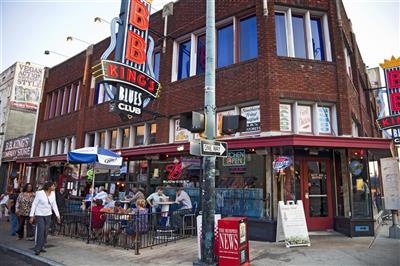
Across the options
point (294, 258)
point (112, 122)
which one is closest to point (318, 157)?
→ point (294, 258)

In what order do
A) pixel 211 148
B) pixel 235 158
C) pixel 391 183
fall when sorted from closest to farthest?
pixel 211 148 → pixel 391 183 → pixel 235 158

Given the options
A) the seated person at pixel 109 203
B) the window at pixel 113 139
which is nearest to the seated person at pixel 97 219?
the seated person at pixel 109 203

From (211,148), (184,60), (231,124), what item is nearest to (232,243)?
(211,148)

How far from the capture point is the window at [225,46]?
40.0ft

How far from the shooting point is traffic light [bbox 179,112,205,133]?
6309 mm

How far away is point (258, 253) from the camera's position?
7.48 metres

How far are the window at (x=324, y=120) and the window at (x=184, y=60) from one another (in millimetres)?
6038

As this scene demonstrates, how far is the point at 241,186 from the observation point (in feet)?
33.9

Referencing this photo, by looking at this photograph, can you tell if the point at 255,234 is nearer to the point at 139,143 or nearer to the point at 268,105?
the point at 268,105

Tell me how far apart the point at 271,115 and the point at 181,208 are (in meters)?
4.67

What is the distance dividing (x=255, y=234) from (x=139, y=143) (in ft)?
26.6

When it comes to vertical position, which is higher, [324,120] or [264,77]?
[264,77]

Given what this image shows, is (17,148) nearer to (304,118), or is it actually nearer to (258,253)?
(304,118)

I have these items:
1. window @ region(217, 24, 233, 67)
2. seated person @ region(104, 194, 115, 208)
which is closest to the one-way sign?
seated person @ region(104, 194, 115, 208)
